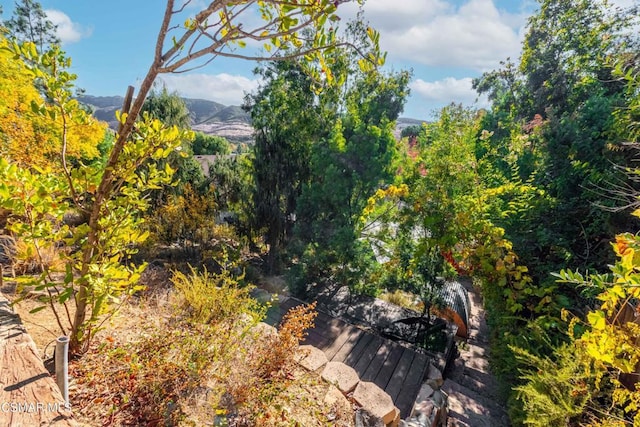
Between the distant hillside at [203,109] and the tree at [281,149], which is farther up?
the distant hillside at [203,109]

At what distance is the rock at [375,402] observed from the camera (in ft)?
8.19

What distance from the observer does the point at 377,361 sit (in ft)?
13.2

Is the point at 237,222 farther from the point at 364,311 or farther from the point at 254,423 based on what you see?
the point at 254,423

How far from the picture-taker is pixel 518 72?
11625mm

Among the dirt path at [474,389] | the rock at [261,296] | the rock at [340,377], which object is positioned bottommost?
the dirt path at [474,389]

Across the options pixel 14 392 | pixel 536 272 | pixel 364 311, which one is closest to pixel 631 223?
pixel 536 272

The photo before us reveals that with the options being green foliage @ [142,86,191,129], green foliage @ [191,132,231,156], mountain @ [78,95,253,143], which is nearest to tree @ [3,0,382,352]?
green foliage @ [142,86,191,129]

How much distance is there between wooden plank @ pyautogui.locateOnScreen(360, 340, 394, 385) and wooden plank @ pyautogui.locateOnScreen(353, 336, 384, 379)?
0.11 feet

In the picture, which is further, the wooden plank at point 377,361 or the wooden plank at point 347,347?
the wooden plank at point 347,347

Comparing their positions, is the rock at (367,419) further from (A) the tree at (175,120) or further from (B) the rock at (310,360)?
(A) the tree at (175,120)

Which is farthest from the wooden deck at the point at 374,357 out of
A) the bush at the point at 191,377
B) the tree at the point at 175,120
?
the tree at the point at 175,120

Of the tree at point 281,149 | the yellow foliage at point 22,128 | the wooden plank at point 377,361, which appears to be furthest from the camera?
the tree at point 281,149

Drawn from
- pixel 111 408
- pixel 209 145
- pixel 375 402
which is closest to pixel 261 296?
pixel 375 402

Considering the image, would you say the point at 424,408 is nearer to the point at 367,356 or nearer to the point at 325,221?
the point at 367,356
